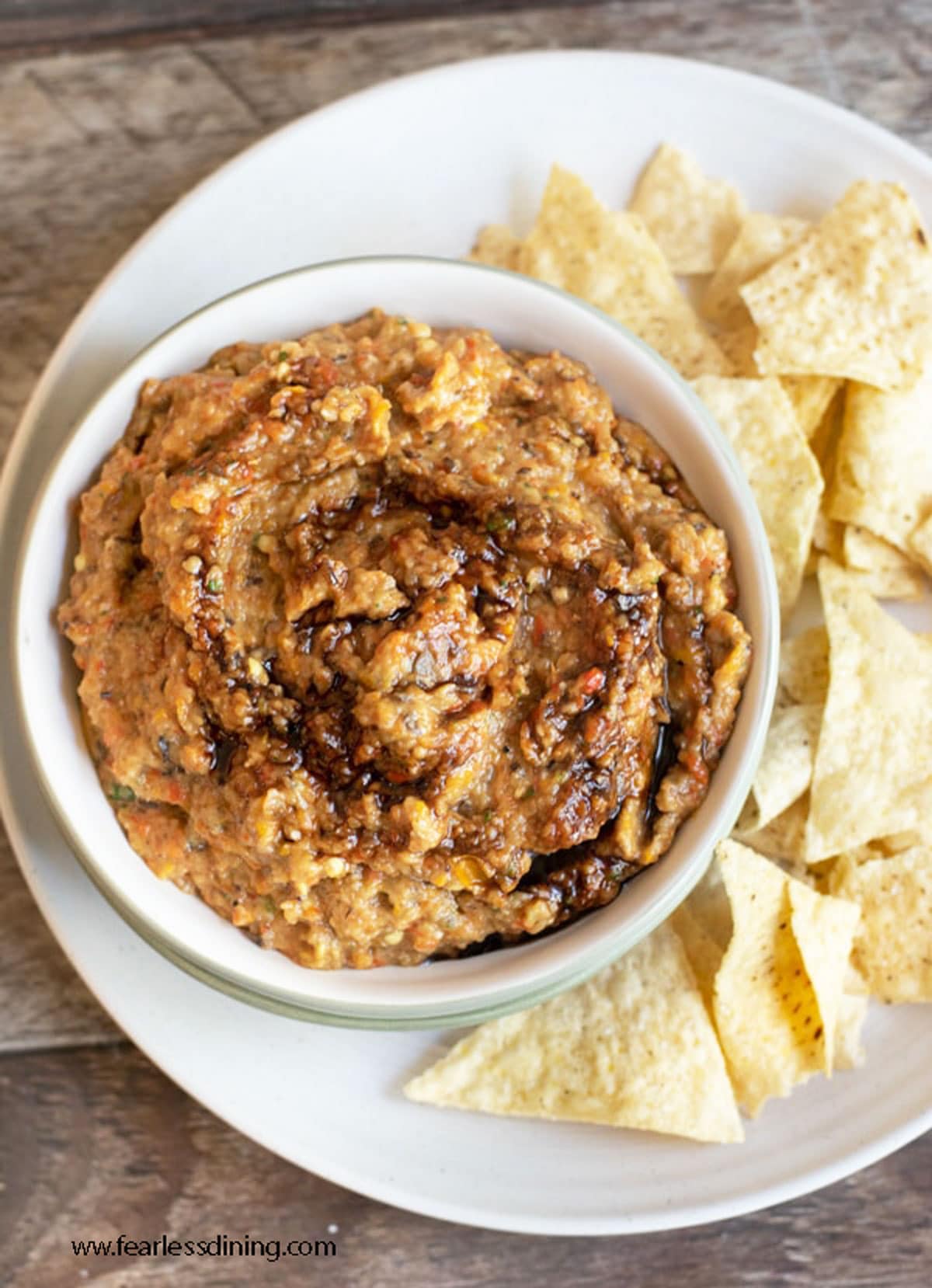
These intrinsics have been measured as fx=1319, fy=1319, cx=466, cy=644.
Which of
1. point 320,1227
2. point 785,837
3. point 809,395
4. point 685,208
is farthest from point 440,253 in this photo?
point 320,1227

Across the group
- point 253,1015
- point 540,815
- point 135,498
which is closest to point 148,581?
point 135,498

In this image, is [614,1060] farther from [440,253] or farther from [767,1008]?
[440,253]

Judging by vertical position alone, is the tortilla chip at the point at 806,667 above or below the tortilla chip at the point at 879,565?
below

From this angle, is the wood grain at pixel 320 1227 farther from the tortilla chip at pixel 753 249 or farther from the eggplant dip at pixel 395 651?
the tortilla chip at pixel 753 249

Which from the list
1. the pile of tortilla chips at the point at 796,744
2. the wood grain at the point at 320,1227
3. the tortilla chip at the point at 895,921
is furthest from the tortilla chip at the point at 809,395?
the wood grain at the point at 320,1227

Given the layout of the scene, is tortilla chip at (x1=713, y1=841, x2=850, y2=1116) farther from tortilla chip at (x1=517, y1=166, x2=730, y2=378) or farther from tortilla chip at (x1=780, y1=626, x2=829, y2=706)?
tortilla chip at (x1=517, y1=166, x2=730, y2=378)

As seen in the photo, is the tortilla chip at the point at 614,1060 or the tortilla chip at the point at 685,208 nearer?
the tortilla chip at the point at 614,1060

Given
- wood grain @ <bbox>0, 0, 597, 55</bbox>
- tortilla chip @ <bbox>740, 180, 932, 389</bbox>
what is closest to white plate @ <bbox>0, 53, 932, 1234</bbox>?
tortilla chip @ <bbox>740, 180, 932, 389</bbox>

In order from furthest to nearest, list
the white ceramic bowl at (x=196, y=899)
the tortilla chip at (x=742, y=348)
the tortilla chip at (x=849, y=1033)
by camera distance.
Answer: the tortilla chip at (x=742, y=348) → the tortilla chip at (x=849, y=1033) → the white ceramic bowl at (x=196, y=899)
